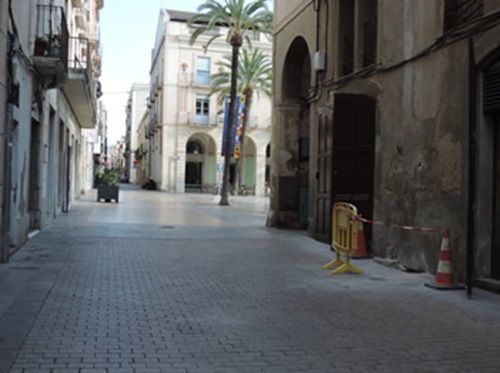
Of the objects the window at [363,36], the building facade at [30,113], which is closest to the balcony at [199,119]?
the building facade at [30,113]

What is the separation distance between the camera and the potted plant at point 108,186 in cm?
2789

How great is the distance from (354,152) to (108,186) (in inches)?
729

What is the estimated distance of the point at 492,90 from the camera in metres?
7.72

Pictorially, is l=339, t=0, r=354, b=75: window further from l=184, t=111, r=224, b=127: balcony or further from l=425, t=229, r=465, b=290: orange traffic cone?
l=184, t=111, r=224, b=127: balcony

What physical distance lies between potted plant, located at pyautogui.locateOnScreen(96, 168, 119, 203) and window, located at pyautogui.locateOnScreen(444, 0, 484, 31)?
21.7m

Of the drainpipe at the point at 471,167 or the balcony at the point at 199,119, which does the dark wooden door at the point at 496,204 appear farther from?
the balcony at the point at 199,119

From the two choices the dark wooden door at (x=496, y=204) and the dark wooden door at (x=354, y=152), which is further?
the dark wooden door at (x=354, y=152)

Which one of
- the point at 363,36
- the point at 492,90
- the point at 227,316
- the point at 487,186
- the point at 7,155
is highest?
the point at 363,36

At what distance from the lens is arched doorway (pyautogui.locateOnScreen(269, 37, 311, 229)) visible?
645 inches

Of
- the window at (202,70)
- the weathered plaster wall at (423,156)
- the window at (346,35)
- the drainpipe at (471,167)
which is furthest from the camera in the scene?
the window at (202,70)

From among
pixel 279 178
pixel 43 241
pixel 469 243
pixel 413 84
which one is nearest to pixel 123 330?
pixel 469 243

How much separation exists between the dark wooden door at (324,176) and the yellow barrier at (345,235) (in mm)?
2564

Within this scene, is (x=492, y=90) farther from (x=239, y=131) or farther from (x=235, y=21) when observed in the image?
(x=239, y=131)

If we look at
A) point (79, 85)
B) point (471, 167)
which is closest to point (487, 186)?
point (471, 167)
